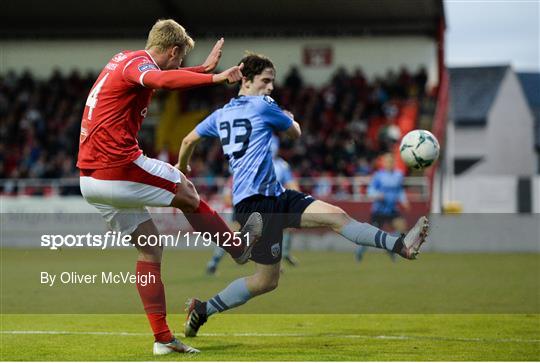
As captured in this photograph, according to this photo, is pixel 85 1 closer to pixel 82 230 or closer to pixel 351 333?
pixel 82 230

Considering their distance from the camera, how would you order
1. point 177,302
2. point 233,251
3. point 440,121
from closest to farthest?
point 233,251 < point 177,302 < point 440,121

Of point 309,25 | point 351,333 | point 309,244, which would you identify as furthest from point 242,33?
point 351,333

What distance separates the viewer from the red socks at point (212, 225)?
24.4 feet

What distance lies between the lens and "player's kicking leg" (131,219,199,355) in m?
7.20

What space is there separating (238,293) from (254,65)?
186 cm

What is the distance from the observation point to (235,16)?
32938 millimetres

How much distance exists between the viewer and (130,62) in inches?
265

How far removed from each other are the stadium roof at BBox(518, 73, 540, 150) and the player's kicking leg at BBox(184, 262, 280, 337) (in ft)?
191

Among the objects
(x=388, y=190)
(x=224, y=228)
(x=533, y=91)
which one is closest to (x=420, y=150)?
(x=224, y=228)

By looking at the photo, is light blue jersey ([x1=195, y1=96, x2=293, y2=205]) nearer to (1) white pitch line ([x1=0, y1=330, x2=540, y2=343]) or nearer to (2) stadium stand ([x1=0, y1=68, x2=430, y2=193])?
(1) white pitch line ([x1=0, y1=330, x2=540, y2=343])

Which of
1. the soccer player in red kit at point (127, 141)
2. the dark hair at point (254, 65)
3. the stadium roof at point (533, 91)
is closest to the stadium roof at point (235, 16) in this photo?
the dark hair at point (254, 65)

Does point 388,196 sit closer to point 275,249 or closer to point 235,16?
point 275,249

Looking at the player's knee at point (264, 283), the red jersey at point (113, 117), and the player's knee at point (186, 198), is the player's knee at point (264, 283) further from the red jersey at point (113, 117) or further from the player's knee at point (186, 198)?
the red jersey at point (113, 117)

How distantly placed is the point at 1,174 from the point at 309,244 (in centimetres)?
1075
